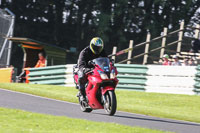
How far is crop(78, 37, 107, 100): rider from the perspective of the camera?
10453mm

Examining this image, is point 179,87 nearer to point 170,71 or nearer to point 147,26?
point 170,71

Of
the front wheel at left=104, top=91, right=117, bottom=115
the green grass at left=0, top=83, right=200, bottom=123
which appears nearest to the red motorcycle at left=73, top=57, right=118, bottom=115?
the front wheel at left=104, top=91, right=117, bottom=115

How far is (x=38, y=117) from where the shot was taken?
9227mm

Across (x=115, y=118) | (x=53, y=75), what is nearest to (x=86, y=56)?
(x=115, y=118)

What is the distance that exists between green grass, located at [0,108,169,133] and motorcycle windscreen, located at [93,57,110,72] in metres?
1.59

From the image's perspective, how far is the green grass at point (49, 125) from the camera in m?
7.69

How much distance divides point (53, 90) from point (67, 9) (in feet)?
69.9

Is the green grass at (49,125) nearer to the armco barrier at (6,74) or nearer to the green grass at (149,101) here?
the green grass at (149,101)

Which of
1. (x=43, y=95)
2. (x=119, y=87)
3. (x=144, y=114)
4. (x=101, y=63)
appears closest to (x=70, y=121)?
(x=101, y=63)

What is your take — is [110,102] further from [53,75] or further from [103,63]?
[53,75]

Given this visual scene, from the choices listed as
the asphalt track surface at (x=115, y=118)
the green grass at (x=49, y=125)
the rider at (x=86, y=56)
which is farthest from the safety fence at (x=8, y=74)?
the green grass at (x=49, y=125)

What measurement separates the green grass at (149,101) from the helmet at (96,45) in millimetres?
2929

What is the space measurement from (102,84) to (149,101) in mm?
5223

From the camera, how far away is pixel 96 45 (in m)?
10.4
